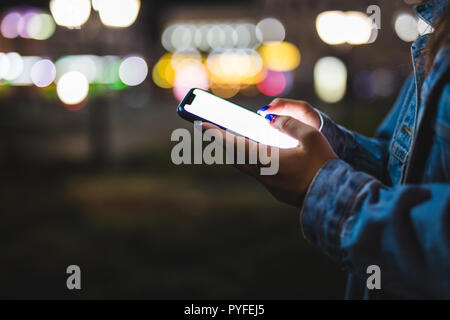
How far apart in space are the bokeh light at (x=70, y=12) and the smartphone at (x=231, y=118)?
726 cm

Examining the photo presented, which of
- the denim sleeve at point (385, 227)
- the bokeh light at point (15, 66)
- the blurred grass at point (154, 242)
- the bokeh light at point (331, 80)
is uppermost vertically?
the bokeh light at point (15, 66)

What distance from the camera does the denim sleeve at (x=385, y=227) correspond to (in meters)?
Result: 1.07

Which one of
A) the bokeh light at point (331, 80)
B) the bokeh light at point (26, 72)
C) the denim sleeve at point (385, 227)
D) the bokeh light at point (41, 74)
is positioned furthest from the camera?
the bokeh light at point (41, 74)

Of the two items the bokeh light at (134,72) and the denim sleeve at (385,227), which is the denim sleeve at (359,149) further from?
the bokeh light at (134,72)

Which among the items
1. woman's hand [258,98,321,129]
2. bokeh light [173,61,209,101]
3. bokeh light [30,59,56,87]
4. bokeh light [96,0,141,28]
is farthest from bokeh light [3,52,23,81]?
woman's hand [258,98,321,129]

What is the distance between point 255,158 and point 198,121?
0.25 metres

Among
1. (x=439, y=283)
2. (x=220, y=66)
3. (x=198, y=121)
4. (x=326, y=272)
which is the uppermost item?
(x=220, y=66)

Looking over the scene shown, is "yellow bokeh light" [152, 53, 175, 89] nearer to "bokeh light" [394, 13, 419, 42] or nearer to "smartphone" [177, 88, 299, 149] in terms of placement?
"bokeh light" [394, 13, 419, 42]

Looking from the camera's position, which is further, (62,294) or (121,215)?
(121,215)

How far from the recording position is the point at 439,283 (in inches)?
42.2

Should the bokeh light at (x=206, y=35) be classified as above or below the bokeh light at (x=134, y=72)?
above

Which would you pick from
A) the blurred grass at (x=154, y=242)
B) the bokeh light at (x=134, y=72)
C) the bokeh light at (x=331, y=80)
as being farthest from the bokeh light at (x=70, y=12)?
the bokeh light at (x=134, y=72)
